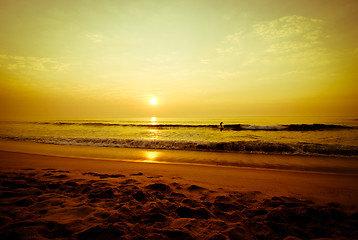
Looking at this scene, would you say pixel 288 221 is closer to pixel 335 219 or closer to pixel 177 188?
pixel 335 219

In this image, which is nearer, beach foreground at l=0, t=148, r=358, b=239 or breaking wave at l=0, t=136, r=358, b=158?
beach foreground at l=0, t=148, r=358, b=239

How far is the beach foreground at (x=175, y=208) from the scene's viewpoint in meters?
2.48

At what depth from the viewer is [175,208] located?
3264 mm

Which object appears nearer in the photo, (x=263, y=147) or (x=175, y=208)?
(x=175, y=208)

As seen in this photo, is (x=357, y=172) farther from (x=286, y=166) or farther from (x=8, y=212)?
(x=8, y=212)

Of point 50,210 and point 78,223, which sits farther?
point 50,210

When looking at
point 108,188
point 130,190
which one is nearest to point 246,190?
point 130,190

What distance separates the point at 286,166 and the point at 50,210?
8.34 meters

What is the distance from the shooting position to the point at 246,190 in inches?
176

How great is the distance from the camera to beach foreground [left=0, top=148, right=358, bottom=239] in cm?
248

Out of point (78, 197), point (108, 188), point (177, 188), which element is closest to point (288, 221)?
point (177, 188)

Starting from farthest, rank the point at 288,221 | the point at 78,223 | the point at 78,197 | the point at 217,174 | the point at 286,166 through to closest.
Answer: the point at 286,166 → the point at 217,174 → the point at 78,197 → the point at 288,221 → the point at 78,223

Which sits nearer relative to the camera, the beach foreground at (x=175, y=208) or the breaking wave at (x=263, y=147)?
the beach foreground at (x=175, y=208)

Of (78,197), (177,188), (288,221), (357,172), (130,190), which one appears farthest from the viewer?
(357,172)
